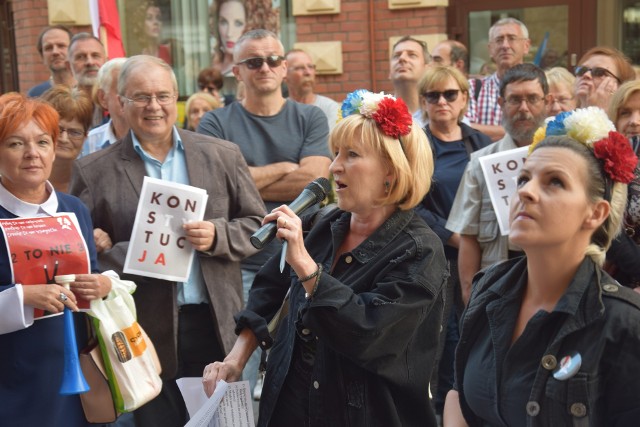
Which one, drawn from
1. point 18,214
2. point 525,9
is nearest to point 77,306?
point 18,214

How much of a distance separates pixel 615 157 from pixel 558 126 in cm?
23

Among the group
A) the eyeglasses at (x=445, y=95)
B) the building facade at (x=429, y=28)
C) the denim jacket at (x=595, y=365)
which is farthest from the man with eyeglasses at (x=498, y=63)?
the denim jacket at (x=595, y=365)

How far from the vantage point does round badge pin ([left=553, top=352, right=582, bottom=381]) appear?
92.9 inches

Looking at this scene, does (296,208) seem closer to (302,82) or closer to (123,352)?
(123,352)

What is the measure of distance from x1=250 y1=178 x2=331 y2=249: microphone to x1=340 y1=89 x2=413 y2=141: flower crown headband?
29 centimetres

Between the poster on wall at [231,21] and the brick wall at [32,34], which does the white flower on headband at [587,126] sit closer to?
the poster on wall at [231,21]

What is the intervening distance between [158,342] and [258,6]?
6.97 m

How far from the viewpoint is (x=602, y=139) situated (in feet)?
8.57

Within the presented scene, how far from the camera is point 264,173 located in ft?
17.6

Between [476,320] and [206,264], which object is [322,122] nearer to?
[206,264]

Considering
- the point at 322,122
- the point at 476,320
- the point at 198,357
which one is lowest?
the point at 198,357

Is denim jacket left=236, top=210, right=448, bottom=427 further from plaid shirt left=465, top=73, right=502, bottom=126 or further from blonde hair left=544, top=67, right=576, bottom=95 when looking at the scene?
plaid shirt left=465, top=73, right=502, bottom=126

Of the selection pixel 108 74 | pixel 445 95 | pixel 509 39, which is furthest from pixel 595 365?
pixel 509 39

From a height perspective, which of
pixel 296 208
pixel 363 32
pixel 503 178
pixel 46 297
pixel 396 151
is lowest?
pixel 46 297
